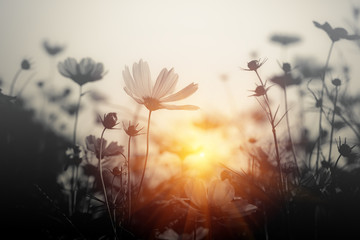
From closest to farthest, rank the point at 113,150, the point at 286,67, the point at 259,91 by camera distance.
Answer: the point at 259,91 → the point at 113,150 → the point at 286,67

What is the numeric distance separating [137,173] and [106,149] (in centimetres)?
53

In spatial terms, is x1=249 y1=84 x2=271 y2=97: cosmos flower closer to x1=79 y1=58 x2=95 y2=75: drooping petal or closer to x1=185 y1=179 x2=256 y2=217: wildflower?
x1=185 y1=179 x2=256 y2=217: wildflower

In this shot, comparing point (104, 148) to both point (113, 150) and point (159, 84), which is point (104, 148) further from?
point (159, 84)

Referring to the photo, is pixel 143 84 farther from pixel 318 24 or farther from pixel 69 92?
pixel 69 92

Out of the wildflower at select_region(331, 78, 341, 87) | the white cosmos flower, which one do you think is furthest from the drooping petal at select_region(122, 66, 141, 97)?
the wildflower at select_region(331, 78, 341, 87)

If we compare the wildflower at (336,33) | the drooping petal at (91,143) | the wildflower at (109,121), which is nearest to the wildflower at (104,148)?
the drooping petal at (91,143)

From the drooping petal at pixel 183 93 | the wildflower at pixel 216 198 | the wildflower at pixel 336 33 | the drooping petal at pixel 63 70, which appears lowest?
the wildflower at pixel 216 198

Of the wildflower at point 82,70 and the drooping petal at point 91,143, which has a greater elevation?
the wildflower at point 82,70

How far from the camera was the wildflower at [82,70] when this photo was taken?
1.47 metres

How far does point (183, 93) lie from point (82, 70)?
765 millimetres

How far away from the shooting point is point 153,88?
2.93 ft

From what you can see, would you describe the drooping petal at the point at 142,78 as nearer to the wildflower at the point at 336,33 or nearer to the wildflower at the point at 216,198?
the wildflower at the point at 216,198

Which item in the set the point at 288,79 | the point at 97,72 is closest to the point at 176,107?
the point at 97,72

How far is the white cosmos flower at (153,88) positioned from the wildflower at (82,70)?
2.13 feet
